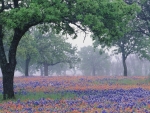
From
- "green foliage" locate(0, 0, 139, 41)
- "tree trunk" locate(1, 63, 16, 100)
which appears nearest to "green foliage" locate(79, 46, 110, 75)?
"green foliage" locate(0, 0, 139, 41)

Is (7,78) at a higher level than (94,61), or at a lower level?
lower

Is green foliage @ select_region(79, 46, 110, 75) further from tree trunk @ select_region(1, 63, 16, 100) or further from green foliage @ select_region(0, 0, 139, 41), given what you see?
tree trunk @ select_region(1, 63, 16, 100)

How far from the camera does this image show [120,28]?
18.5 meters

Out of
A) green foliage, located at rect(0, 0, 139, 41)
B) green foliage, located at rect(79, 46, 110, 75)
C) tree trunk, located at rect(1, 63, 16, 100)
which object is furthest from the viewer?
green foliage, located at rect(79, 46, 110, 75)

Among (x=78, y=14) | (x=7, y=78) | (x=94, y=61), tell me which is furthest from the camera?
(x=94, y=61)

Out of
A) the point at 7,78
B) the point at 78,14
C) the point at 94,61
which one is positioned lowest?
the point at 7,78

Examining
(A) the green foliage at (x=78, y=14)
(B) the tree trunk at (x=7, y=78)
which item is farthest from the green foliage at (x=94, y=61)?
(B) the tree trunk at (x=7, y=78)

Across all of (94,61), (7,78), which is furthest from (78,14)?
(94,61)

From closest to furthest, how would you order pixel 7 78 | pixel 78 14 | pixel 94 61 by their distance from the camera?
pixel 78 14 → pixel 7 78 → pixel 94 61

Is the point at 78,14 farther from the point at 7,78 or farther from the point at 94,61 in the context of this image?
the point at 94,61

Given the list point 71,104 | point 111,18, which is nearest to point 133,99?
point 71,104

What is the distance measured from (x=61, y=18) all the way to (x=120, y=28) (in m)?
4.04

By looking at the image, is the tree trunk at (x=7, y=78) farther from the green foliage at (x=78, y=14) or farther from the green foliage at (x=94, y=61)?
the green foliage at (x=94, y=61)

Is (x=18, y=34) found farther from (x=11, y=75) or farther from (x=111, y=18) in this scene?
(x=111, y=18)
